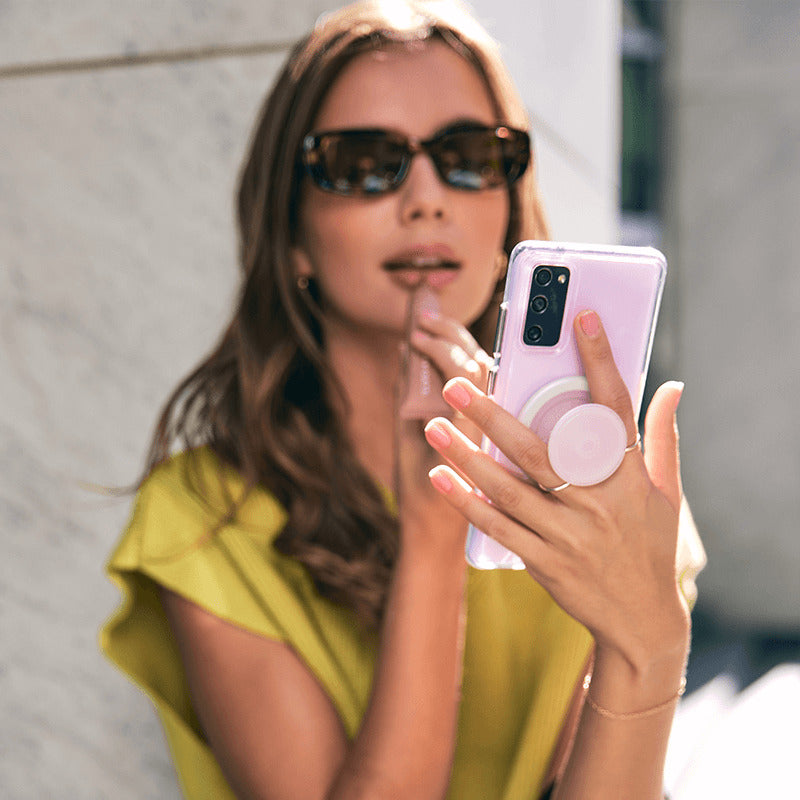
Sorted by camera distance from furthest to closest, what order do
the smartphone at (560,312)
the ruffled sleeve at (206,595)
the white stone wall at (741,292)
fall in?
the white stone wall at (741,292)
the ruffled sleeve at (206,595)
the smartphone at (560,312)

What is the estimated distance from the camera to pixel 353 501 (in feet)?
5.75

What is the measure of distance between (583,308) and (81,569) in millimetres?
2114

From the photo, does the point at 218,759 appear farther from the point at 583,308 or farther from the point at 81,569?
the point at 81,569

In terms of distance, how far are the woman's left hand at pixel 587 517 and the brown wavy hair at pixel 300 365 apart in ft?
2.54

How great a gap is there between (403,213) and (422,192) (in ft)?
0.17

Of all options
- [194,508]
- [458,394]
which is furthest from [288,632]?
[458,394]

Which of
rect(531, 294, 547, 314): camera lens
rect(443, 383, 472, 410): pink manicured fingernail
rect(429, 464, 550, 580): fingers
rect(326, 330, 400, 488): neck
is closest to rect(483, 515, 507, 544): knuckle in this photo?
rect(429, 464, 550, 580): fingers

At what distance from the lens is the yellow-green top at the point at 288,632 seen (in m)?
1.55

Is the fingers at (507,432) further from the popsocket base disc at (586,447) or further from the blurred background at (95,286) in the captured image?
the blurred background at (95,286)

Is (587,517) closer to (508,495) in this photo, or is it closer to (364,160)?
(508,495)

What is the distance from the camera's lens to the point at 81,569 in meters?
2.63

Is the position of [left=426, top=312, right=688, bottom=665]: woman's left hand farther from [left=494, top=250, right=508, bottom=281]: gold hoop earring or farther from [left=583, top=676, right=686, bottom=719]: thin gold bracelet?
[left=494, top=250, right=508, bottom=281]: gold hoop earring

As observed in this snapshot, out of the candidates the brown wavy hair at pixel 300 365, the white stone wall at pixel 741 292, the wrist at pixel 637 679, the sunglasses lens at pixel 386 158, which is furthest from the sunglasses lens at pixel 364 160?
the white stone wall at pixel 741 292

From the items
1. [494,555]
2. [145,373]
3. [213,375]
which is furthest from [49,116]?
[494,555]
